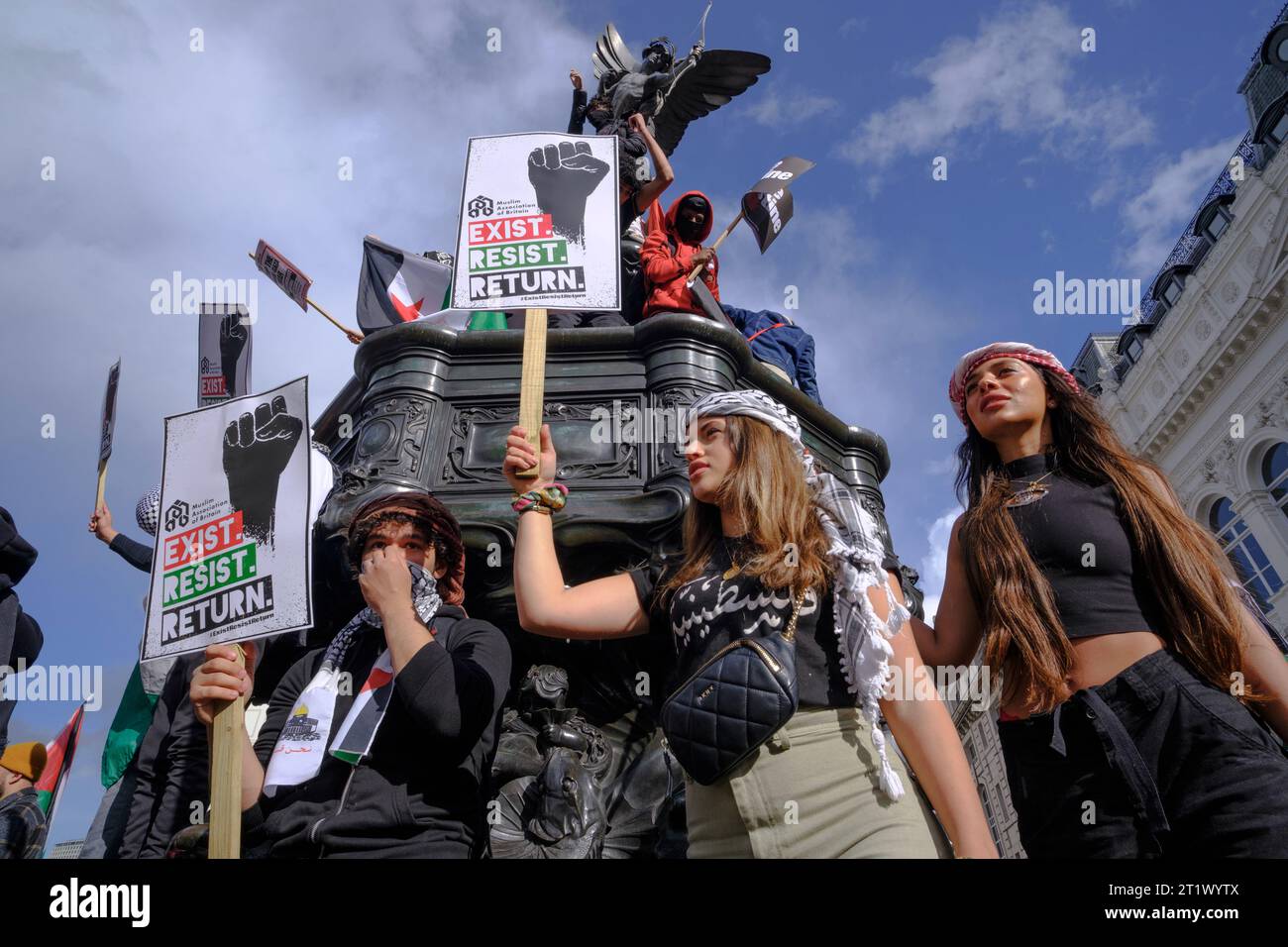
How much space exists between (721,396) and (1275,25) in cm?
3742

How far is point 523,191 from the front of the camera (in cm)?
362

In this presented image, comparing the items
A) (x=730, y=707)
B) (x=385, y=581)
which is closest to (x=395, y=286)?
(x=385, y=581)

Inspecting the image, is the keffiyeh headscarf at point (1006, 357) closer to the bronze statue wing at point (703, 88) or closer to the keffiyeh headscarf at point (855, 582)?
the keffiyeh headscarf at point (855, 582)

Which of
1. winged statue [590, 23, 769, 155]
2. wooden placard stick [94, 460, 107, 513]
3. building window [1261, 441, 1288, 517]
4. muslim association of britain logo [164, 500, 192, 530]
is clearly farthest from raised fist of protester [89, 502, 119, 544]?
building window [1261, 441, 1288, 517]

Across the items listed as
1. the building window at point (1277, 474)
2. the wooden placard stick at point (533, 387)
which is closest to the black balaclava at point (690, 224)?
the wooden placard stick at point (533, 387)

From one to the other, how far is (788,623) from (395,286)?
6.44 metres

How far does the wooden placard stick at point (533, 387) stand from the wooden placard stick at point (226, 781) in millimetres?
1051

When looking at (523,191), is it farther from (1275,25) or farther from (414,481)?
(1275,25)

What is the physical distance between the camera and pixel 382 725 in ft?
8.04

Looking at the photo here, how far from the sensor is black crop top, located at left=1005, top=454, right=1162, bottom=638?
2135 millimetres

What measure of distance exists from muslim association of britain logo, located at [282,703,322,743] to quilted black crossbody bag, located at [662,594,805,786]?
115 centimetres

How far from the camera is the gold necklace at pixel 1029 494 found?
239 centimetres

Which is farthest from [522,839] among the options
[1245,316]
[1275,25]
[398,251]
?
[1275,25]
